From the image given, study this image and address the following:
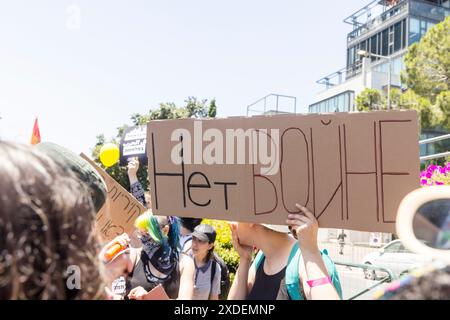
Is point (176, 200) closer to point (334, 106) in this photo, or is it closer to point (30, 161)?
point (30, 161)

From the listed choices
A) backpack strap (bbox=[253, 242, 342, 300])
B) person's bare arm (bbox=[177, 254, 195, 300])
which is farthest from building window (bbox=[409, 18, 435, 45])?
backpack strap (bbox=[253, 242, 342, 300])

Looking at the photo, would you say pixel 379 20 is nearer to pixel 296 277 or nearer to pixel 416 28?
pixel 416 28

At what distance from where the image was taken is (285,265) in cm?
192

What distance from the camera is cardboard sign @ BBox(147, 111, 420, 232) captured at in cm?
160

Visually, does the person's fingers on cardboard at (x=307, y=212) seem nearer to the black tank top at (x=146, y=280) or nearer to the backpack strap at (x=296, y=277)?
the backpack strap at (x=296, y=277)

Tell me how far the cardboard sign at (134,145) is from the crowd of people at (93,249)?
1.57 m

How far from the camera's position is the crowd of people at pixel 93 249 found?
27.8 inches

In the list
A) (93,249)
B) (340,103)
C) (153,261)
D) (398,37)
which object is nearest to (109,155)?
(153,261)

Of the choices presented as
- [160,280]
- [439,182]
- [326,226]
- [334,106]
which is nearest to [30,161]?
[326,226]

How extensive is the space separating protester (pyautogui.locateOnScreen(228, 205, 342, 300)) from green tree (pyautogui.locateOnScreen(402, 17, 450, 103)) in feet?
67.3

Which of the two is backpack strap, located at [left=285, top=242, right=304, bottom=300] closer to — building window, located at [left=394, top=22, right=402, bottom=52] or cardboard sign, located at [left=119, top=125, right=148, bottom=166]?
cardboard sign, located at [left=119, top=125, right=148, bottom=166]

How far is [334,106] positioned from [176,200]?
3494 cm

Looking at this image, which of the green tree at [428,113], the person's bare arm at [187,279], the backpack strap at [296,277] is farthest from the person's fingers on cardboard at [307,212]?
the green tree at [428,113]

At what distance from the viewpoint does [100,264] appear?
2.74 ft
